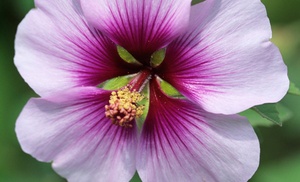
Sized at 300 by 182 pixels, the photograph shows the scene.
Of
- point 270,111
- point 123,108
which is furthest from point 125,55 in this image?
point 270,111

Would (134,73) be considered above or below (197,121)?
above

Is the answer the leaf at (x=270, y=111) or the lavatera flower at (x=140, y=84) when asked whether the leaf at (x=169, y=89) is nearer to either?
the lavatera flower at (x=140, y=84)

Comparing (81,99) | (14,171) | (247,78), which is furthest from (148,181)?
(14,171)

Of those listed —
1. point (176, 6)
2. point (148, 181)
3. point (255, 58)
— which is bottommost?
point (148, 181)

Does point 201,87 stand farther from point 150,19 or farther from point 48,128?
point 48,128

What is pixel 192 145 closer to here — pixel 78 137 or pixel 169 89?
pixel 169 89

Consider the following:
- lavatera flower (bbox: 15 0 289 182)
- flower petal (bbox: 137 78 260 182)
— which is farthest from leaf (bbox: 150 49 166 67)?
flower petal (bbox: 137 78 260 182)

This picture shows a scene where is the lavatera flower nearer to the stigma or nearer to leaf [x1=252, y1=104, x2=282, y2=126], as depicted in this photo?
the stigma
